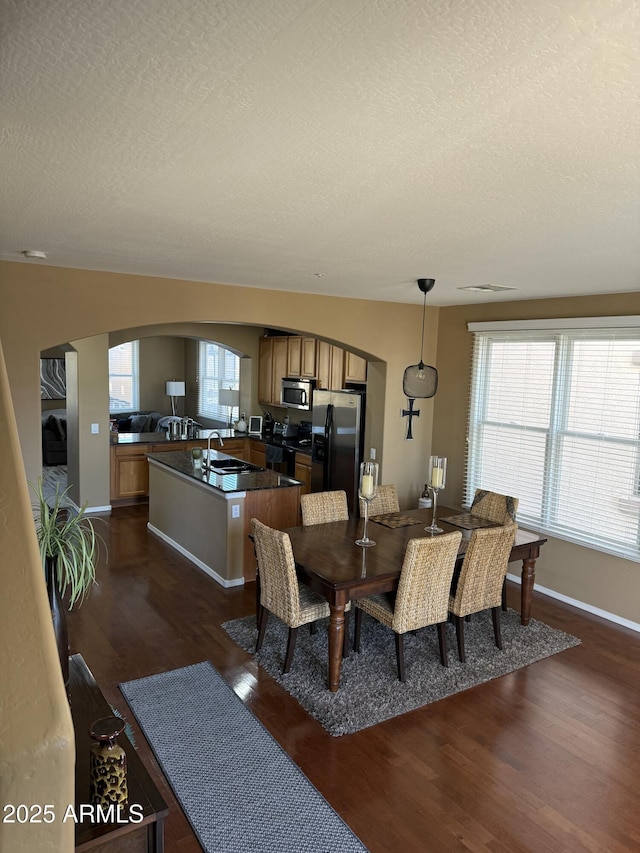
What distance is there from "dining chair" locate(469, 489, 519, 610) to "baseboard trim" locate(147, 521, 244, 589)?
2245 mm

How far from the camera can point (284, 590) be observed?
12.4 feet

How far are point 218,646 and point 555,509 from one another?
3.18 metres

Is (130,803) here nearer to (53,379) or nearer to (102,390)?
(102,390)

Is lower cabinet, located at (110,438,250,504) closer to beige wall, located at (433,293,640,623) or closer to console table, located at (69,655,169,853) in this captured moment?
beige wall, located at (433,293,640,623)

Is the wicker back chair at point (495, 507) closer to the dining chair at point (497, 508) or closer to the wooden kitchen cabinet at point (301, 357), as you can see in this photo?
the dining chair at point (497, 508)

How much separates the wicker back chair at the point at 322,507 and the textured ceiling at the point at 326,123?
7.21 ft

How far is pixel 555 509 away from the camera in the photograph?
211 inches

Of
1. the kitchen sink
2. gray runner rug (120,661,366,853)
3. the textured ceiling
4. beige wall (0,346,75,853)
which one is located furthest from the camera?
the kitchen sink

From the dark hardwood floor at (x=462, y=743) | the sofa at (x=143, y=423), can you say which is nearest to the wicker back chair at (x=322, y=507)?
the dark hardwood floor at (x=462, y=743)

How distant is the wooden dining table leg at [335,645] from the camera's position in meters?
3.62

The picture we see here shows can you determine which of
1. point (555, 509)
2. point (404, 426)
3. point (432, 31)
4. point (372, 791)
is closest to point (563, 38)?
point (432, 31)

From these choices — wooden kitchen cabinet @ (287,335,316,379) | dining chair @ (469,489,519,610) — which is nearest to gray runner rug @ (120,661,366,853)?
dining chair @ (469,489,519,610)

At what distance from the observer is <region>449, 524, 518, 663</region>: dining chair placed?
3996mm

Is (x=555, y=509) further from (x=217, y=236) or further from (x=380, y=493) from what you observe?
(x=217, y=236)
